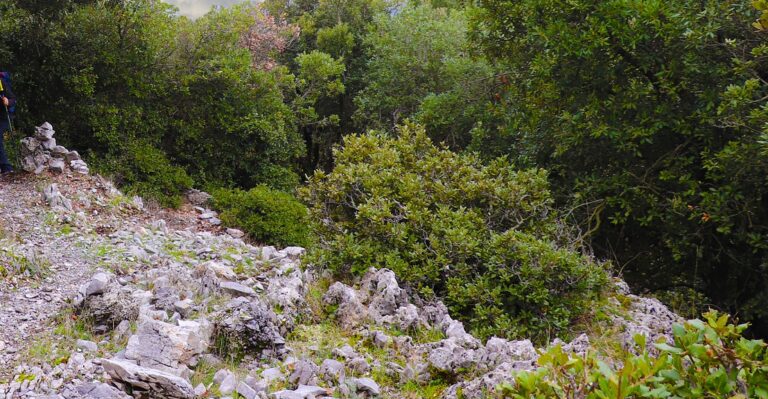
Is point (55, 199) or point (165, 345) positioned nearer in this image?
point (165, 345)

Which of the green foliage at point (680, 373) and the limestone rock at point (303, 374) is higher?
the green foliage at point (680, 373)

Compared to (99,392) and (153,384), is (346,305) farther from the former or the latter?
(99,392)

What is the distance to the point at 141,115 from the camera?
1292 centimetres

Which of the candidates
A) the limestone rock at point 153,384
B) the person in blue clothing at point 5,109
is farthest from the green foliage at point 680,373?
the person in blue clothing at point 5,109

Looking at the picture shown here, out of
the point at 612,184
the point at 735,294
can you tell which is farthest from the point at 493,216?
the point at 735,294

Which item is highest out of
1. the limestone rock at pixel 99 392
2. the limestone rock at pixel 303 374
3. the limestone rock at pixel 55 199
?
the limestone rock at pixel 99 392

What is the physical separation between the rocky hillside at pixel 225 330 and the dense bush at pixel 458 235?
0.32 m

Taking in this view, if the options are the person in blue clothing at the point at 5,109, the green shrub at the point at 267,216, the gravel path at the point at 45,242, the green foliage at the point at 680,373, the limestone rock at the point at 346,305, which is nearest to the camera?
the green foliage at the point at 680,373

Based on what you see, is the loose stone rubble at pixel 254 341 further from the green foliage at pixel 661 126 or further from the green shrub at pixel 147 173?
the green shrub at pixel 147 173

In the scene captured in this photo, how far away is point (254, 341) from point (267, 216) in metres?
7.45

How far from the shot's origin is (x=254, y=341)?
4.44m

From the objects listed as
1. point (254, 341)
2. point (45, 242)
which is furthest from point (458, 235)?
point (45, 242)

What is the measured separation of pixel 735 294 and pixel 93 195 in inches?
383

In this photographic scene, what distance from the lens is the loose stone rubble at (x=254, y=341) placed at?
372cm
